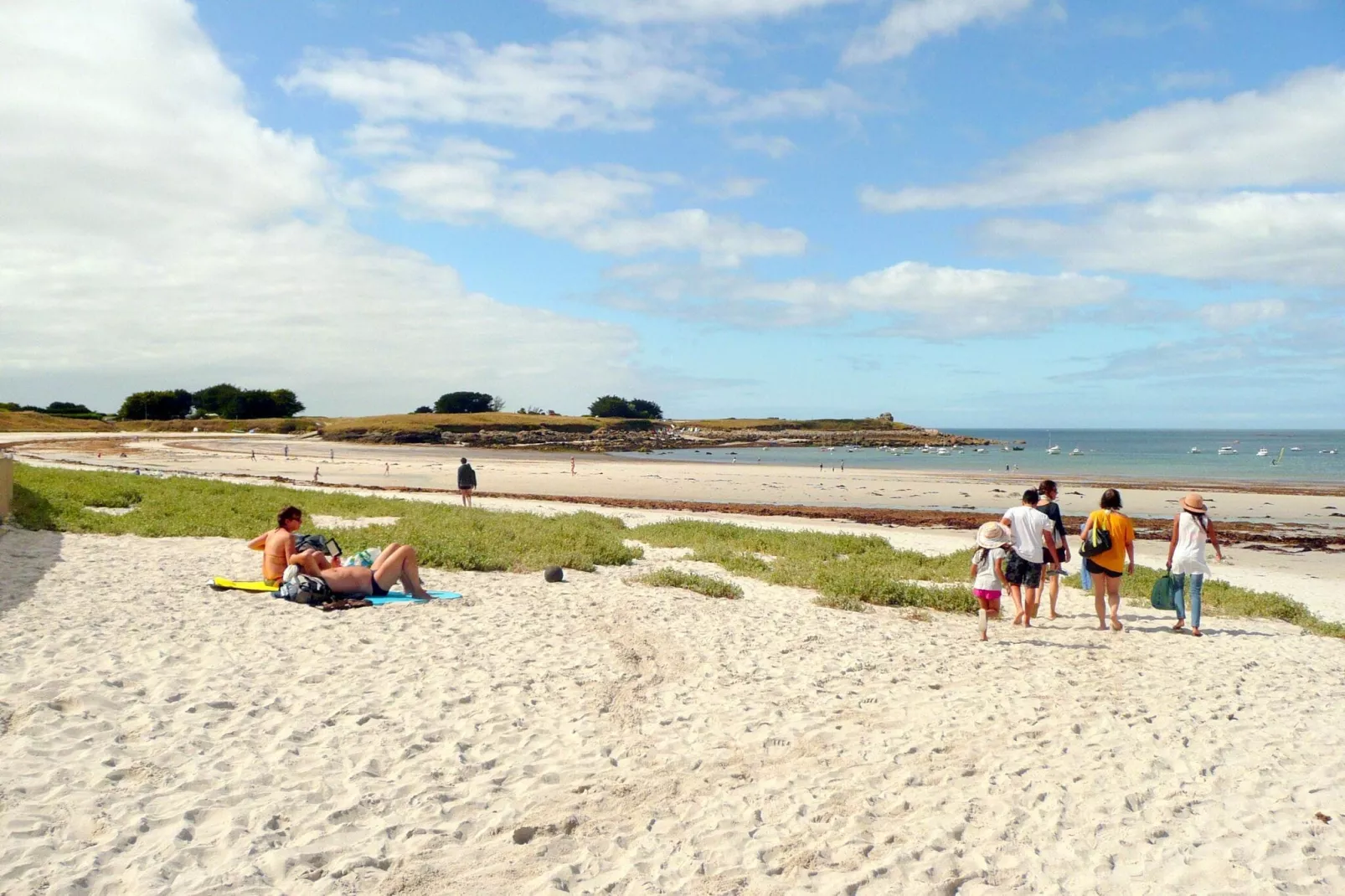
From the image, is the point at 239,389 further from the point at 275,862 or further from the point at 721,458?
the point at 275,862

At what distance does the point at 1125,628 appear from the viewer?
36.1ft

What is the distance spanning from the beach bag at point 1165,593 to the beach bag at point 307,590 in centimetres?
1000

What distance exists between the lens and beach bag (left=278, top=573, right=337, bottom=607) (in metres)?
9.99

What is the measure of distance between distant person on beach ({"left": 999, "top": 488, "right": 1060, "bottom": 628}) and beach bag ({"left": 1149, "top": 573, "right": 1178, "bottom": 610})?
149 cm

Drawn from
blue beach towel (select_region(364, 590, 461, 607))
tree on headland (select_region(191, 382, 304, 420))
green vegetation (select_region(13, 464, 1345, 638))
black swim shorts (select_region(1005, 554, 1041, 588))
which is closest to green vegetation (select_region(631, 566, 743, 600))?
green vegetation (select_region(13, 464, 1345, 638))

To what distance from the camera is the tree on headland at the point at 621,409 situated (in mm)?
136125

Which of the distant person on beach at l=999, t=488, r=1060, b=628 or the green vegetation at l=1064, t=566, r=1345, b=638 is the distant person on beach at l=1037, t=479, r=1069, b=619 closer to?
the distant person on beach at l=999, t=488, r=1060, b=628

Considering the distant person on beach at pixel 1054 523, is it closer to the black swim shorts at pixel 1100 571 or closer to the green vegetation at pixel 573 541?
the black swim shorts at pixel 1100 571

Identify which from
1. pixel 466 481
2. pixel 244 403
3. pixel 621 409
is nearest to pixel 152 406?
pixel 244 403

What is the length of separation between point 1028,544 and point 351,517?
50.6 feet

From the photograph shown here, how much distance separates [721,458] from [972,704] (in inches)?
2638

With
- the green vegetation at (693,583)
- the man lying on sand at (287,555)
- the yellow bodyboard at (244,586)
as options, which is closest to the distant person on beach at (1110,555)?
the green vegetation at (693,583)

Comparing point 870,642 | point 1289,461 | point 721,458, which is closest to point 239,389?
point 721,458

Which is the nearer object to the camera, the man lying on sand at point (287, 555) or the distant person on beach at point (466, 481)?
the man lying on sand at point (287, 555)
